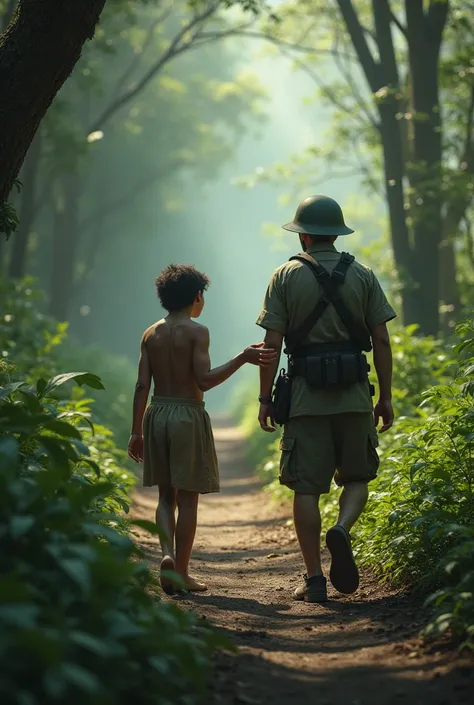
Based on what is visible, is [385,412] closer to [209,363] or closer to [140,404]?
[209,363]

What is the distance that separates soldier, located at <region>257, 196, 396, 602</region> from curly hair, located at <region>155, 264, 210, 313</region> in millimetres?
514

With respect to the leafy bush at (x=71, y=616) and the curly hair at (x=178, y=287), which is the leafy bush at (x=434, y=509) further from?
the curly hair at (x=178, y=287)

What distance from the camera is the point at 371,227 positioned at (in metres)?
48.1

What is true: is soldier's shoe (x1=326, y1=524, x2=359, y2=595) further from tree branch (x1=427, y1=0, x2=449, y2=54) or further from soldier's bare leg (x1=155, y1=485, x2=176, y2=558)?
tree branch (x1=427, y1=0, x2=449, y2=54)

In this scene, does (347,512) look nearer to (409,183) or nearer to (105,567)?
(105,567)

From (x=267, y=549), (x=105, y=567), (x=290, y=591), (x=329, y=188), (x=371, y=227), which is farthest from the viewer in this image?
(x=329, y=188)

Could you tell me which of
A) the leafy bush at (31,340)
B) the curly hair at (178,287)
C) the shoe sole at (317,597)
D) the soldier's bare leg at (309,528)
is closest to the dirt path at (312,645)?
the shoe sole at (317,597)

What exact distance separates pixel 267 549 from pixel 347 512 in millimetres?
3240

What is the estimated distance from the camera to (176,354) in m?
6.17

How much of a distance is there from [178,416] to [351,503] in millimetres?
1226

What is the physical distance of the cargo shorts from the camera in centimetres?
597

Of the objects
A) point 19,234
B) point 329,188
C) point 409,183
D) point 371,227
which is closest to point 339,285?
point 409,183

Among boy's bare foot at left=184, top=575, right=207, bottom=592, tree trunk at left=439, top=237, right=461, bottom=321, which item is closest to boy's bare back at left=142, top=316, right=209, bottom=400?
boy's bare foot at left=184, top=575, right=207, bottom=592

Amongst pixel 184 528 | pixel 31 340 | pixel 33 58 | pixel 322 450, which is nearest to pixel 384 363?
pixel 322 450
